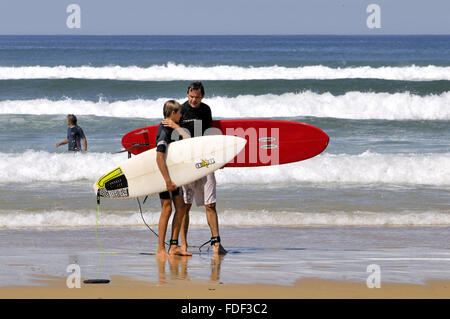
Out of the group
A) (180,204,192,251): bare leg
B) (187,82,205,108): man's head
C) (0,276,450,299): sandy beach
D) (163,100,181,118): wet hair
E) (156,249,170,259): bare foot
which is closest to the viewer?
(0,276,450,299): sandy beach

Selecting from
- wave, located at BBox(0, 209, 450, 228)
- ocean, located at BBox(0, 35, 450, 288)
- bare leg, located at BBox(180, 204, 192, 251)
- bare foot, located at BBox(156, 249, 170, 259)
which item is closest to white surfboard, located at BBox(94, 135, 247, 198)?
bare leg, located at BBox(180, 204, 192, 251)

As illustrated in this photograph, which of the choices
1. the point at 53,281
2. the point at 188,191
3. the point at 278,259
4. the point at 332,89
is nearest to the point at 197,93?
the point at 188,191

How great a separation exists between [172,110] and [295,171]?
489 centimetres

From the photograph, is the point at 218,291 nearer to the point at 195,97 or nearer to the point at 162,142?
the point at 162,142

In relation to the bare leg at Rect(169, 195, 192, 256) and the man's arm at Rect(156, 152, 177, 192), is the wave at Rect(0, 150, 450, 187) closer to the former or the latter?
the bare leg at Rect(169, 195, 192, 256)

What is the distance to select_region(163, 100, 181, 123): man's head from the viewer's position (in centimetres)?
493

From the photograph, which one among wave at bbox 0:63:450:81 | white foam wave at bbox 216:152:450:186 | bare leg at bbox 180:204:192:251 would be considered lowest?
bare leg at bbox 180:204:192:251

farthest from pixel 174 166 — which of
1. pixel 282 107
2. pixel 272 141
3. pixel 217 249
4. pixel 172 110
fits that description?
pixel 282 107

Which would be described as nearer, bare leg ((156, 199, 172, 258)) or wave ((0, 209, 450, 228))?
bare leg ((156, 199, 172, 258))

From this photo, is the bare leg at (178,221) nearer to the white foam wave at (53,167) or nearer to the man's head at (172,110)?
the man's head at (172,110)

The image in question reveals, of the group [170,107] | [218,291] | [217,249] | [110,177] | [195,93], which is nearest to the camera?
[218,291]

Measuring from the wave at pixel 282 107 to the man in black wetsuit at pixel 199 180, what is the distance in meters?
13.5

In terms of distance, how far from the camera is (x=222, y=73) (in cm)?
2850

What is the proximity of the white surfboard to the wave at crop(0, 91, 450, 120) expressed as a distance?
1322 cm
